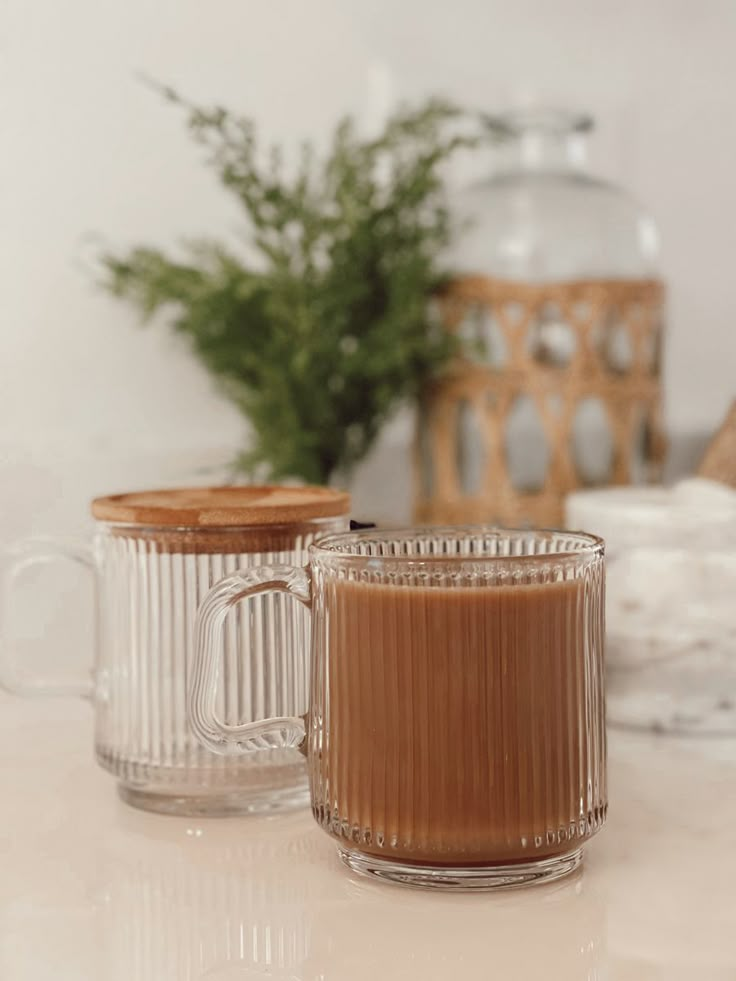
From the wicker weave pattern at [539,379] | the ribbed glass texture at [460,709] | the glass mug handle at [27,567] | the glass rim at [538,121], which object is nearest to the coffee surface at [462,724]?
the ribbed glass texture at [460,709]

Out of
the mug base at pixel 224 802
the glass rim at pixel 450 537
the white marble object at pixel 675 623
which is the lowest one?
the mug base at pixel 224 802

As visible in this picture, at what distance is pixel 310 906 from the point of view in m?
0.51

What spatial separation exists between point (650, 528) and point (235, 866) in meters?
0.37

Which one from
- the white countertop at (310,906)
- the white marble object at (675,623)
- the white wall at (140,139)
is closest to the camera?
the white countertop at (310,906)

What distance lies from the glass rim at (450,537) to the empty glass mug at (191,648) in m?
0.04

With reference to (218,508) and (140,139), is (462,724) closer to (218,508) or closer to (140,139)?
Result: (218,508)

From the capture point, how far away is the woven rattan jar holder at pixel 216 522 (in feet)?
1.95

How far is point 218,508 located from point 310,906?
0.18m

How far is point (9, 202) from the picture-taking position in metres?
0.96

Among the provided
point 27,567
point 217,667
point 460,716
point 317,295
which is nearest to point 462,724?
point 460,716

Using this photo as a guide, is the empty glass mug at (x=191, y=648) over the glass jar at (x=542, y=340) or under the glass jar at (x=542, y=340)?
under

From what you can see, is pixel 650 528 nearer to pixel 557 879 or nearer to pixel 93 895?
pixel 557 879

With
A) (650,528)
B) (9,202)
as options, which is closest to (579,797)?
(650,528)

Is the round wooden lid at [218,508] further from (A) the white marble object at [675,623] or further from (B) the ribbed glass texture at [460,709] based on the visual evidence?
(A) the white marble object at [675,623]
